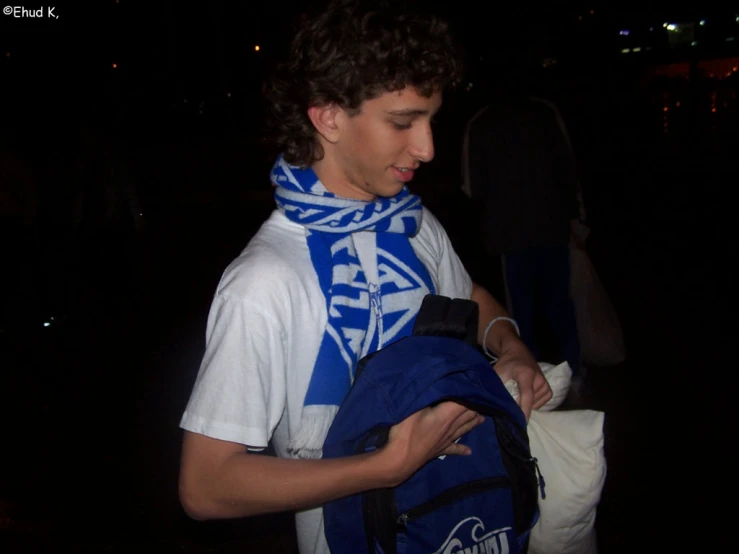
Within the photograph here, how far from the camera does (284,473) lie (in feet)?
4.02

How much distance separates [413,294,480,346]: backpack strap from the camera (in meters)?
1.38

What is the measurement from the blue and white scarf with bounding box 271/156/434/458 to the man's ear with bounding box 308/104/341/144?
100 mm

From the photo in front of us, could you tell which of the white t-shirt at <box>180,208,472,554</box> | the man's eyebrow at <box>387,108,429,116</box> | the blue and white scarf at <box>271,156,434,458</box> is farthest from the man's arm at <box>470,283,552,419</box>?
the man's eyebrow at <box>387,108,429,116</box>

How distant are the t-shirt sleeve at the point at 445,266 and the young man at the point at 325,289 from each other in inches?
4.3

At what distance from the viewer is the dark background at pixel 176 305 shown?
3330 millimetres

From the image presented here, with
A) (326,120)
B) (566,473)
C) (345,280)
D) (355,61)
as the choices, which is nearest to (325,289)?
(345,280)

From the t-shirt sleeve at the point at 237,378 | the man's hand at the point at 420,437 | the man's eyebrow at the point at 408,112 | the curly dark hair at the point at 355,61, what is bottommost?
the man's hand at the point at 420,437

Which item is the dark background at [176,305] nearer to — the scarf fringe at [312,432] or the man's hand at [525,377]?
the man's hand at [525,377]

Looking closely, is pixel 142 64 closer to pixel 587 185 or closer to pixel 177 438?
pixel 587 185

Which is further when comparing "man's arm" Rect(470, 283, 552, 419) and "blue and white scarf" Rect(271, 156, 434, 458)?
"man's arm" Rect(470, 283, 552, 419)

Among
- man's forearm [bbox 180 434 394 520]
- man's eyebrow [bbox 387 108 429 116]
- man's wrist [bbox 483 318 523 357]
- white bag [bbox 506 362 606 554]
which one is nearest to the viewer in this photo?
man's forearm [bbox 180 434 394 520]

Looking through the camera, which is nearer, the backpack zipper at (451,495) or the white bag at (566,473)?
the backpack zipper at (451,495)

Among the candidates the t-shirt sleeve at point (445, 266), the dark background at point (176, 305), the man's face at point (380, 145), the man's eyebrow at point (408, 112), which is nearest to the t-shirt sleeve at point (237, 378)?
the man's face at point (380, 145)

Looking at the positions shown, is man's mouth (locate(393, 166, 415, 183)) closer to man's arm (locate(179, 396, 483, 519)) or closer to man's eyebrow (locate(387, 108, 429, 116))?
man's eyebrow (locate(387, 108, 429, 116))
